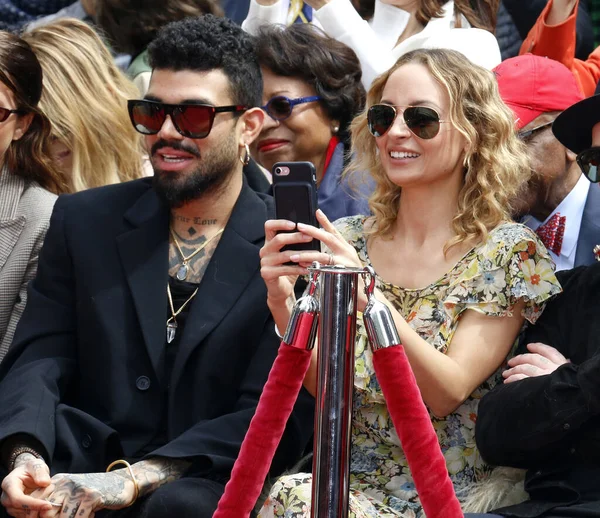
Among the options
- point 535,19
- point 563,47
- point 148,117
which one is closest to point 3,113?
point 148,117

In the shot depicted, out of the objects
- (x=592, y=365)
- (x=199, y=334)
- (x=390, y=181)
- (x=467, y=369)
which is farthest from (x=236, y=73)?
(x=592, y=365)

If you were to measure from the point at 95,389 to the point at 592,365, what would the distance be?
1.74 m

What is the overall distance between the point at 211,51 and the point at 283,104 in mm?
908

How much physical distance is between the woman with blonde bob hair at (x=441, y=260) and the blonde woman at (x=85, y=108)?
1.62m

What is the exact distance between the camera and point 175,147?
3.95 meters

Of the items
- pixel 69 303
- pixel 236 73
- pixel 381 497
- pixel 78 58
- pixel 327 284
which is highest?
pixel 327 284

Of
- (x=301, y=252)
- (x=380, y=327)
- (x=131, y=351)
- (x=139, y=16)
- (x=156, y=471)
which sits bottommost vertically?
(x=156, y=471)

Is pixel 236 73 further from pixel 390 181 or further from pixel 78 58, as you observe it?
pixel 78 58

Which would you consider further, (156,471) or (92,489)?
(156,471)

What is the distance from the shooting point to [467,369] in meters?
3.37

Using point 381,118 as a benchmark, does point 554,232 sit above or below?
below

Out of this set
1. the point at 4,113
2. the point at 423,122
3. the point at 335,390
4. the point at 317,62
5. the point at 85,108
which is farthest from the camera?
the point at 85,108

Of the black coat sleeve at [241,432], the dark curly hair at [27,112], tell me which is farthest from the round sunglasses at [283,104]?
the black coat sleeve at [241,432]

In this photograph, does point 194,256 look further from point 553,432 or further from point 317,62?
point 553,432
